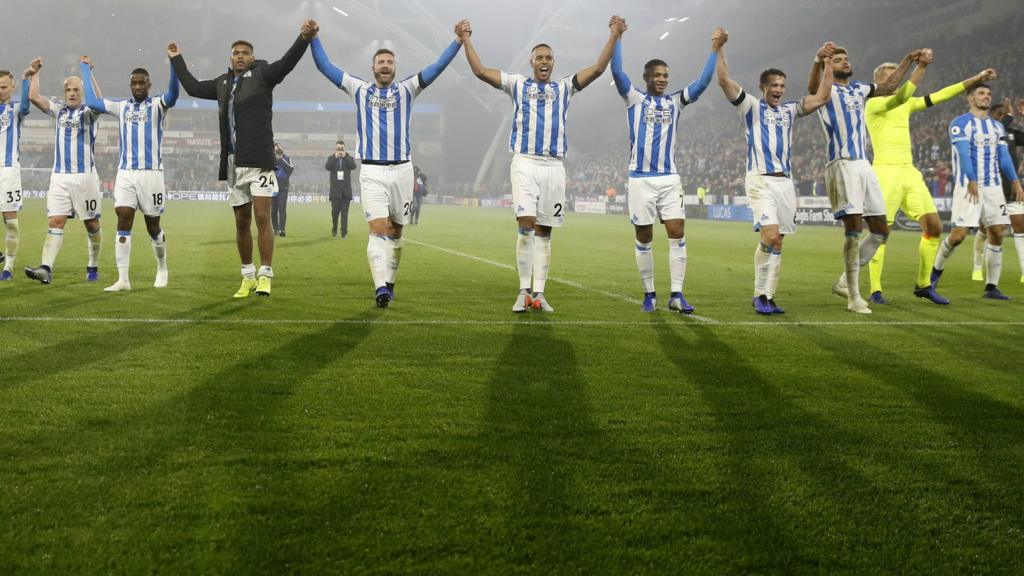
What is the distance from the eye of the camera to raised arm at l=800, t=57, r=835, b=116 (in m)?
7.25

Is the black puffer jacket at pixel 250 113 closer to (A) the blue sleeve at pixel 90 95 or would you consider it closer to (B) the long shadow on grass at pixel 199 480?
(A) the blue sleeve at pixel 90 95

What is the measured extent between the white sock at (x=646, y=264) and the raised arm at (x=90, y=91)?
569 centimetres

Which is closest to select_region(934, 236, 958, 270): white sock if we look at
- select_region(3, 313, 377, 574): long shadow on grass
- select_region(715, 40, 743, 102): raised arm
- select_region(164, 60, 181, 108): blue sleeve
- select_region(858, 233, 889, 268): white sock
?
select_region(858, 233, 889, 268): white sock

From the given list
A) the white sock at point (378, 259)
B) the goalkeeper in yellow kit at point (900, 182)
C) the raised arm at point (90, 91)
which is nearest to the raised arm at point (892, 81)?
the goalkeeper in yellow kit at point (900, 182)

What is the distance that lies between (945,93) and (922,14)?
35.9m

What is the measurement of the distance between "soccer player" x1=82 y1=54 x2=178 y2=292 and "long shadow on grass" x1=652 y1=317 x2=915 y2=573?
6.39 meters

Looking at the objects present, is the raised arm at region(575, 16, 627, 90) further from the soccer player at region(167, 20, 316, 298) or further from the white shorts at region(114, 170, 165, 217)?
the white shorts at region(114, 170, 165, 217)

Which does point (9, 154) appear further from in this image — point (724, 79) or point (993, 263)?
point (993, 263)

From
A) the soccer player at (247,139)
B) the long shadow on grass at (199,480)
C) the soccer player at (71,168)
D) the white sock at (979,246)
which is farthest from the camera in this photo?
the white sock at (979,246)

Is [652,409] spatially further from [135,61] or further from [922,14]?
[135,61]

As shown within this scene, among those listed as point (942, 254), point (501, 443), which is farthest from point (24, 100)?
point (942, 254)

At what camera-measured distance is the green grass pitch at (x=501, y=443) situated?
7.27ft

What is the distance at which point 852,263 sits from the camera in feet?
25.0

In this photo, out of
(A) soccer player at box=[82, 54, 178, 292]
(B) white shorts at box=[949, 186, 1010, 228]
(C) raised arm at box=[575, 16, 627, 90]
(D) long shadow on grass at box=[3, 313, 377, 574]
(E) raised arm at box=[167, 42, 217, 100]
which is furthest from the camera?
(B) white shorts at box=[949, 186, 1010, 228]
